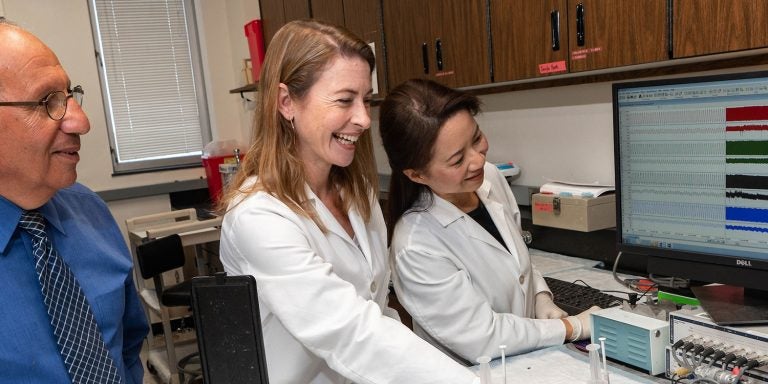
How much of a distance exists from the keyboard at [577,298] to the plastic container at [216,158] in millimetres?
2603

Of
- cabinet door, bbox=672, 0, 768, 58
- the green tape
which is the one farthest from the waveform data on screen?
cabinet door, bbox=672, 0, 768, 58

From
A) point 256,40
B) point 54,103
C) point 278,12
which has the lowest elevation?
point 54,103

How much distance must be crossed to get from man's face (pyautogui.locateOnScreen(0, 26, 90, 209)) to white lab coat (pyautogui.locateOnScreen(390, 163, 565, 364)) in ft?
2.33

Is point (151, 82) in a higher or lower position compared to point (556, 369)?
higher

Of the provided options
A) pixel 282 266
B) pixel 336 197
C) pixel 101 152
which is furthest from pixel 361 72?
pixel 101 152

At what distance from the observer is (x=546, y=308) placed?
1555mm

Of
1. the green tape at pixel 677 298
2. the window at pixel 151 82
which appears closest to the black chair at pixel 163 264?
the window at pixel 151 82

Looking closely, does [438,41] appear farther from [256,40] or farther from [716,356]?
[256,40]

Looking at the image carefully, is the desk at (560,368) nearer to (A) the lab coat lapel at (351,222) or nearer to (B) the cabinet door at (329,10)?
(A) the lab coat lapel at (351,222)

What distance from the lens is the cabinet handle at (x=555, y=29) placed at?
1.82 metres

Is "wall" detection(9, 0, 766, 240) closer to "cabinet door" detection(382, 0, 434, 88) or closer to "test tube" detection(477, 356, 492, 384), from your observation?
"cabinet door" detection(382, 0, 434, 88)

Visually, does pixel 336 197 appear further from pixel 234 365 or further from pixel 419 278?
pixel 234 365

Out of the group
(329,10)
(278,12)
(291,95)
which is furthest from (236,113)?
(291,95)

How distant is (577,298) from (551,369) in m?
0.45
